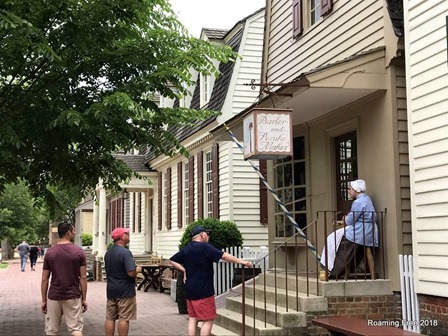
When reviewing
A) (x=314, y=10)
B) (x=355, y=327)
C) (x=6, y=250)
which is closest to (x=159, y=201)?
(x=314, y=10)

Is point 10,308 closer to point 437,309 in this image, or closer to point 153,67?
point 153,67

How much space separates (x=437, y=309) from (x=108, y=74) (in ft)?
19.7

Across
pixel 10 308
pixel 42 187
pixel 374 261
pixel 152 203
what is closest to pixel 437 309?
pixel 374 261

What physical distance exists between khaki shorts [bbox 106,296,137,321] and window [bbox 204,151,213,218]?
9325 mm

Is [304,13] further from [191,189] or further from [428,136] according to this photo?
[191,189]

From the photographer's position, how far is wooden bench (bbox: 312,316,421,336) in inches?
255

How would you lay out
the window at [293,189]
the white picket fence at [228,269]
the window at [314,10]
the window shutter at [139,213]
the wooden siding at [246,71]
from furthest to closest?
the window shutter at [139,213] → the wooden siding at [246,71] → the white picket fence at [228,269] → the window at [293,189] → the window at [314,10]

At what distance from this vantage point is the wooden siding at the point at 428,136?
7105mm

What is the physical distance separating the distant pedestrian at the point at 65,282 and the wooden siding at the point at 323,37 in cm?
521

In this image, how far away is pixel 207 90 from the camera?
1783 centimetres

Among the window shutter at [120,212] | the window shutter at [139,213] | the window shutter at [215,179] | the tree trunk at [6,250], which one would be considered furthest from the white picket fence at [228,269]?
the tree trunk at [6,250]

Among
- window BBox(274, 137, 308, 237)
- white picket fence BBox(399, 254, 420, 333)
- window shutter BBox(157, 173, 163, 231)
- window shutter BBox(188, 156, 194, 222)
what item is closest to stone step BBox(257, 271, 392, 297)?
white picket fence BBox(399, 254, 420, 333)

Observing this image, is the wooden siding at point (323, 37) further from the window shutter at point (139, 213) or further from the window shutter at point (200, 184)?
the window shutter at point (139, 213)

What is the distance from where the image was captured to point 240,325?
8828mm
